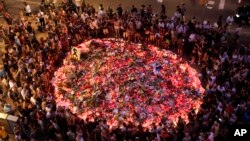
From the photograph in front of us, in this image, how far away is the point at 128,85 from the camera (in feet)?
73.6

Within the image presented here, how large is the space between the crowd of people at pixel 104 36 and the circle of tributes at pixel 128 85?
0.80 m

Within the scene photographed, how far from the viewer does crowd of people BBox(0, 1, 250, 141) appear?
1942 centimetres

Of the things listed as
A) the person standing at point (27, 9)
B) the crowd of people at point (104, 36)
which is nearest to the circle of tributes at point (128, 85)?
the crowd of people at point (104, 36)

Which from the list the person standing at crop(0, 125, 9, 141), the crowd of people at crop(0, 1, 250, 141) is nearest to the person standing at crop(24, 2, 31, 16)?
the crowd of people at crop(0, 1, 250, 141)

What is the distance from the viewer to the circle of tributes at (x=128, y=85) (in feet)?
69.5

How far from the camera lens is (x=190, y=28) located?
2509 cm

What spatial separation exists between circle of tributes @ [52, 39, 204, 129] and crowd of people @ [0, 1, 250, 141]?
31.5 inches

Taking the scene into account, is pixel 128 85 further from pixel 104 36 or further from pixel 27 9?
pixel 27 9

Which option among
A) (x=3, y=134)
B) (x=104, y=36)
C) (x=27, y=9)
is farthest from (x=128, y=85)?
(x=27, y=9)

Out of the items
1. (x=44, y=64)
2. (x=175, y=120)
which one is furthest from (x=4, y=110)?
(x=175, y=120)

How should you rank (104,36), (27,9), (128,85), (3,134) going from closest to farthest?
(3,134)
(128,85)
(104,36)
(27,9)

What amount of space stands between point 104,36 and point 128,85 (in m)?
5.91

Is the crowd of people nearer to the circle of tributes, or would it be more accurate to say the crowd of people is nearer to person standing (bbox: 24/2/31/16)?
person standing (bbox: 24/2/31/16)

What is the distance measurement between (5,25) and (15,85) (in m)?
8.81
